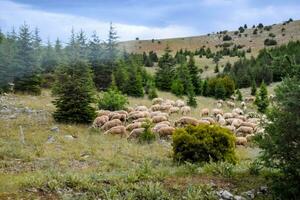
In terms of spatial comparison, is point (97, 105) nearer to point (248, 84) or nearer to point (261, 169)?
point (261, 169)

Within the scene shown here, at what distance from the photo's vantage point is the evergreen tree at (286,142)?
10.4 m

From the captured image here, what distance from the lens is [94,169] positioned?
14133mm

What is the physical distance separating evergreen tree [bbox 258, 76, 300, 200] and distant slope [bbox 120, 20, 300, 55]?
75699 millimetres

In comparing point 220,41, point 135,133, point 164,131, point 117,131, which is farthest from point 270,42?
point 135,133

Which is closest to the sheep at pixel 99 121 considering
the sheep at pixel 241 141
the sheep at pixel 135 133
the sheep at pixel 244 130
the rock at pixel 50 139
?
the sheep at pixel 135 133

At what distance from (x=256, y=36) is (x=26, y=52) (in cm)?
7124

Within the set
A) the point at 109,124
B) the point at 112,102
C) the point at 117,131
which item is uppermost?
the point at 112,102

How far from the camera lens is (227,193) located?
10.6 m

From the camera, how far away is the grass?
33.4ft

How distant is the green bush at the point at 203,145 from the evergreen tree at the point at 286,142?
407 cm

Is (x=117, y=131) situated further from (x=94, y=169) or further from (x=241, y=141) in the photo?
(x=94, y=169)

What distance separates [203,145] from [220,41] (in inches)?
3559

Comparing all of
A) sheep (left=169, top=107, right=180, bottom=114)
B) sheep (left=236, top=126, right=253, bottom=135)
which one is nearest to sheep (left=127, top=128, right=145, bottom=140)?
sheep (left=236, top=126, right=253, bottom=135)

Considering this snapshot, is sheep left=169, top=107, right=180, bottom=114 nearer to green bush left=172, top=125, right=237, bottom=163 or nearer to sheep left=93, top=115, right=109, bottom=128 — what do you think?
sheep left=93, top=115, right=109, bottom=128
